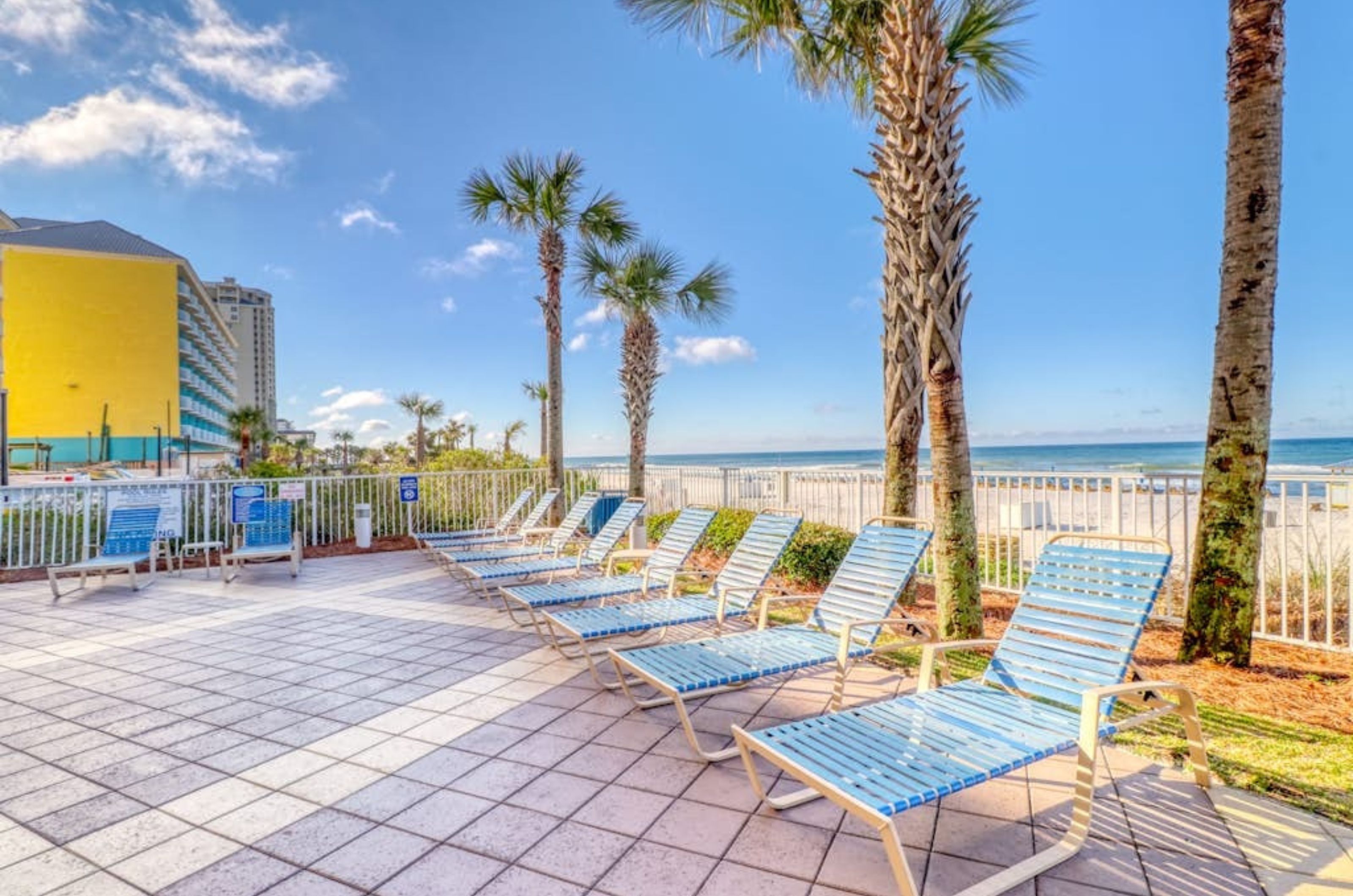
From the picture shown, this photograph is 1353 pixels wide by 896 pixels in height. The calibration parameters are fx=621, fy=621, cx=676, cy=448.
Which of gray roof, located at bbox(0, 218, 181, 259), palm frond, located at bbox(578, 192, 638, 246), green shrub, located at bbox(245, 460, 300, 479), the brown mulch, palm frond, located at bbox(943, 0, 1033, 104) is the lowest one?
the brown mulch

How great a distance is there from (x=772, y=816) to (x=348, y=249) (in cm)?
2399

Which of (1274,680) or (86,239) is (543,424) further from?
(86,239)

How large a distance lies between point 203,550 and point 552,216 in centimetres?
782

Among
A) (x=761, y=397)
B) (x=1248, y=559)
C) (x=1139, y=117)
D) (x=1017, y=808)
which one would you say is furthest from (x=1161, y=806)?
(x=761, y=397)

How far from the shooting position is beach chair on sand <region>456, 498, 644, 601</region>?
6.46 metres

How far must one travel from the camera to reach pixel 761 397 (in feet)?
123

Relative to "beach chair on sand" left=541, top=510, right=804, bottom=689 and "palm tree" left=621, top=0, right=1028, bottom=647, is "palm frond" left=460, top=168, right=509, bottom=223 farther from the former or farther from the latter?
"beach chair on sand" left=541, top=510, right=804, bottom=689

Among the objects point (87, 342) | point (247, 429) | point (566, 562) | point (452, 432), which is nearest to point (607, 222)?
point (566, 562)

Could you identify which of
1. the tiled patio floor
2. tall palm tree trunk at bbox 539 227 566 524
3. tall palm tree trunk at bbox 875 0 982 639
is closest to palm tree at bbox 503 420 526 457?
tall palm tree trunk at bbox 539 227 566 524

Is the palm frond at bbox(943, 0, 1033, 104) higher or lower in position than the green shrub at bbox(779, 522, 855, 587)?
higher

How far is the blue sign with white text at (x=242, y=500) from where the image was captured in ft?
28.9

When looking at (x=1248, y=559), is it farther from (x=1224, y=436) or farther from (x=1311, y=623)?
(x=1311, y=623)

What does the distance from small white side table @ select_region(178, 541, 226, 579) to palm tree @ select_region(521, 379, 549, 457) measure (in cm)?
1755

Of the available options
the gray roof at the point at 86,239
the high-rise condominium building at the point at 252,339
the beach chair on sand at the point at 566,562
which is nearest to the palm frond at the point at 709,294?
the beach chair on sand at the point at 566,562
